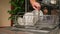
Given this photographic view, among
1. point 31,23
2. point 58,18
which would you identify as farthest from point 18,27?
point 58,18

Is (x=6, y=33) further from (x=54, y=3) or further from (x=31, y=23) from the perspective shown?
(x=54, y=3)

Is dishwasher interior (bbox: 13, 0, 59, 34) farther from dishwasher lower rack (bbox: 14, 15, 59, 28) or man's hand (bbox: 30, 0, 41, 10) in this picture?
man's hand (bbox: 30, 0, 41, 10)

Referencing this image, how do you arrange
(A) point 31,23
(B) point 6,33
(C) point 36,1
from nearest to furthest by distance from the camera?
(B) point 6,33
(A) point 31,23
(C) point 36,1

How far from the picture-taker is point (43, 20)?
0.59 m

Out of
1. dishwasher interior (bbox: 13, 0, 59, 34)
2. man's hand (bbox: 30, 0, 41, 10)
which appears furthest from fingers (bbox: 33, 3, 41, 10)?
dishwasher interior (bbox: 13, 0, 59, 34)

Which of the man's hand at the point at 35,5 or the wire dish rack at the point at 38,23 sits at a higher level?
the man's hand at the point at 35,5

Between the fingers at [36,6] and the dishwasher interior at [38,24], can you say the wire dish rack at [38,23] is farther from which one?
the fingers at [36,6]

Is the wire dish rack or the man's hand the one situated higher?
the man's hand

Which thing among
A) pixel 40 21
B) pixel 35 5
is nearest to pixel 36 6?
pixel 35 5

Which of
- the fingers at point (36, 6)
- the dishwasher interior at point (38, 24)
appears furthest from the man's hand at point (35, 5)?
the dishwasher interior at point (38, 24)

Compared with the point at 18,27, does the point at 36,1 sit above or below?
above

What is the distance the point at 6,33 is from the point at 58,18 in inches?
8.1

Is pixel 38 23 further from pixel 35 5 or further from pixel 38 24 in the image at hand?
pixel 35 5

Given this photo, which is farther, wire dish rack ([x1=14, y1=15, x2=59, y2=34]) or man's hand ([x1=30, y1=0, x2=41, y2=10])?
man's hand ([x1=30, y1=0, x2=41, y2=10])
